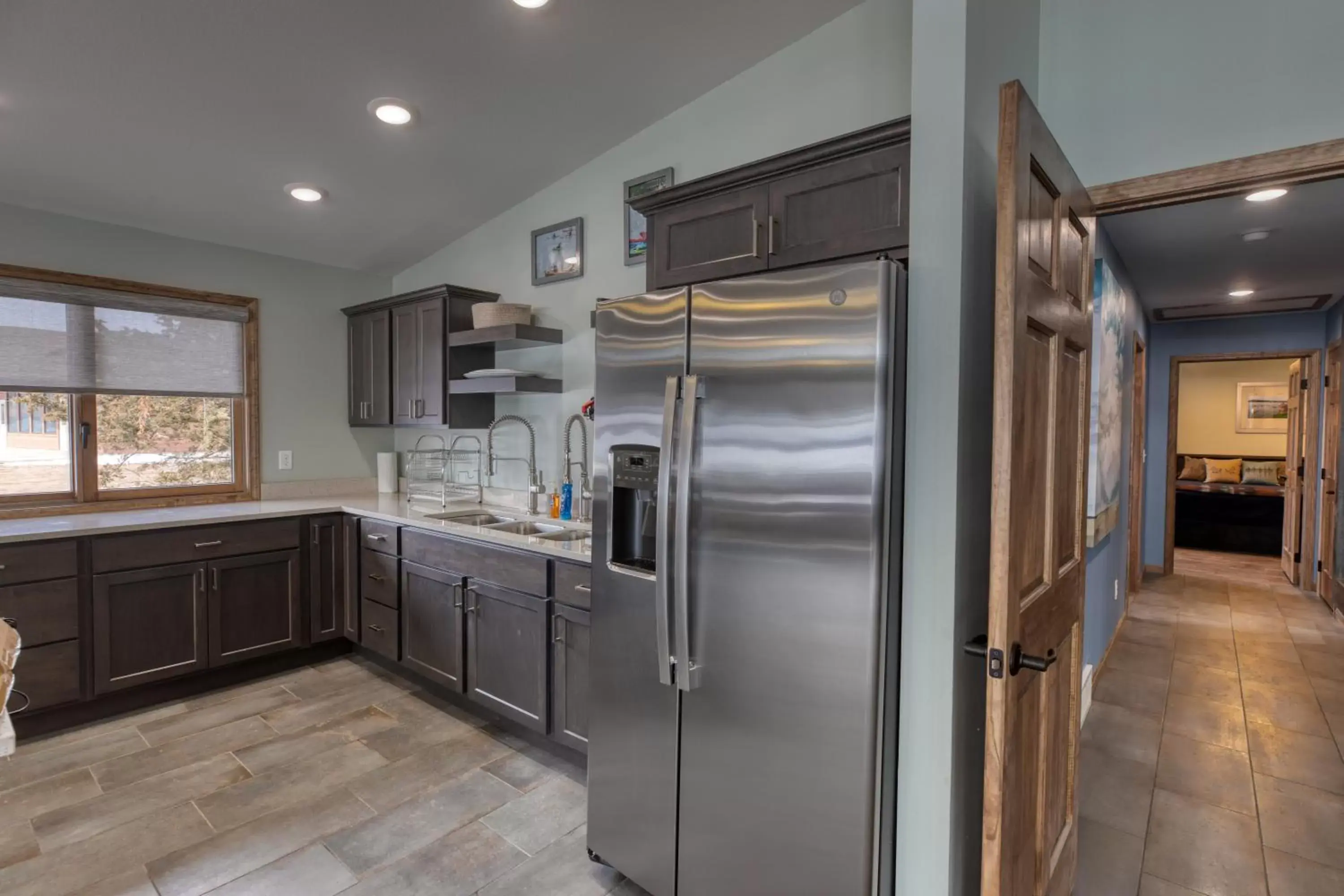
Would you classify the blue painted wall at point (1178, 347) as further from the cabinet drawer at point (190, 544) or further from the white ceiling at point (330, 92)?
the cabinet drawer at point (190, 544)

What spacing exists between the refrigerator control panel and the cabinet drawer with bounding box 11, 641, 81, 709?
9.24 ft

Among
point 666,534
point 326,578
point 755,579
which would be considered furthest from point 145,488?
point 755,579

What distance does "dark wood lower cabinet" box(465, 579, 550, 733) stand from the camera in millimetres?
2725

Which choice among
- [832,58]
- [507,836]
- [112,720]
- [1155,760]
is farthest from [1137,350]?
[112,720]

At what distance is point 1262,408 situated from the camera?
29.9 ft

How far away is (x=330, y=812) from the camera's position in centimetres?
241

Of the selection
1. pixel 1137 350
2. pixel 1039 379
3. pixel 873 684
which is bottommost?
pixel 873 684

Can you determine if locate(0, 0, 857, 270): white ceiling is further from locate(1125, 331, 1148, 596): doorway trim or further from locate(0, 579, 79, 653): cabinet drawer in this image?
locate(1125, 331, 1148, 596): doorway trim

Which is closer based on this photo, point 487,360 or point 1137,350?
point 487,360

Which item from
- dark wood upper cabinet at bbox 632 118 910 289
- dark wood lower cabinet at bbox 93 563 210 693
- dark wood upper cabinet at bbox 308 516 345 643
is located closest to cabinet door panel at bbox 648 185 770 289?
dark wood upper cabinet at bbox 632 118 910 289

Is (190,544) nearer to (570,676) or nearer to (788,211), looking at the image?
(570,676)

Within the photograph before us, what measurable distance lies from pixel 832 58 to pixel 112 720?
14.0 feet

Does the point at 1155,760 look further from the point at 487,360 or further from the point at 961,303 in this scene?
the point at 487,360

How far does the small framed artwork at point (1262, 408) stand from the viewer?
8.98 m
